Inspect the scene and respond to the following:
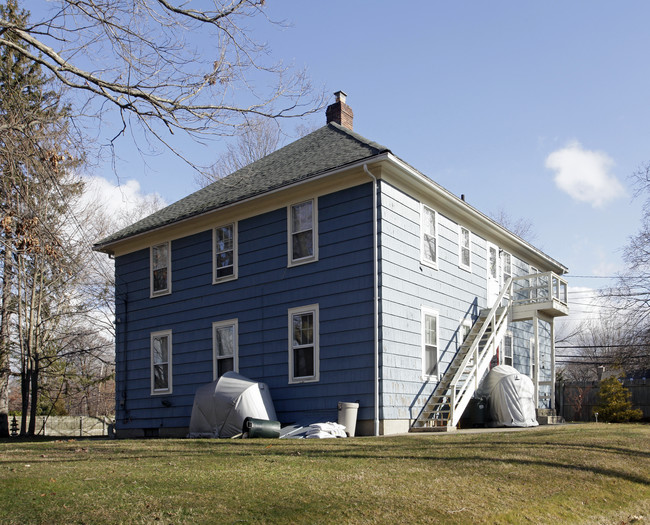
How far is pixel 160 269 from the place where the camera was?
736 inches

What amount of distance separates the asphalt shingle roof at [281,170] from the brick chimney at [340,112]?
46cm

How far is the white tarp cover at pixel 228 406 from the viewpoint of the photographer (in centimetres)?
1382

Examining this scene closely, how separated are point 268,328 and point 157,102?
7.96 metres

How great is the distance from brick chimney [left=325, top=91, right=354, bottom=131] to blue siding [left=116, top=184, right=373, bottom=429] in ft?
14.6

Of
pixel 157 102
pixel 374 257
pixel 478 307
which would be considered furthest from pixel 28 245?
pixel 478 307

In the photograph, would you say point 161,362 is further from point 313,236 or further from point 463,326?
point 463,326

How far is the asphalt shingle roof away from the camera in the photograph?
14.6 metres

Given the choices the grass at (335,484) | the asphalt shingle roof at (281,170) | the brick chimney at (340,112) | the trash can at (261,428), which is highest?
the brick chimney at (340,112)

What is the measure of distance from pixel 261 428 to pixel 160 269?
7437mm

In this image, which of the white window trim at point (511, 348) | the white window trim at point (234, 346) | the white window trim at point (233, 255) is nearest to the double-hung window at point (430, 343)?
Answer: the white window trim at point (234, 346)

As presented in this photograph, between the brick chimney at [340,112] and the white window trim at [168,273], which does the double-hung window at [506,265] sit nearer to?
the brick chimney at [340,112]

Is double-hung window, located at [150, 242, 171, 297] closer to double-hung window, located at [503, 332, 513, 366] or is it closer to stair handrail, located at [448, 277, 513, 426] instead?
stair handrail, located at [448, 277, 513, 426]

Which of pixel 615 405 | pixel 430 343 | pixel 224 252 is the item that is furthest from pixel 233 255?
pixel 615 405

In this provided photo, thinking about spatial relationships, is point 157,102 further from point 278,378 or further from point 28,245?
point 278,378
